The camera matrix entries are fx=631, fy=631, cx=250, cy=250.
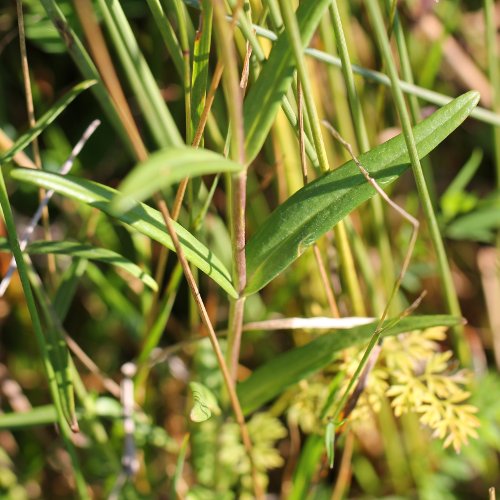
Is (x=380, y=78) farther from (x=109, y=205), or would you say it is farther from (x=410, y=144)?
(x=109, y=205)

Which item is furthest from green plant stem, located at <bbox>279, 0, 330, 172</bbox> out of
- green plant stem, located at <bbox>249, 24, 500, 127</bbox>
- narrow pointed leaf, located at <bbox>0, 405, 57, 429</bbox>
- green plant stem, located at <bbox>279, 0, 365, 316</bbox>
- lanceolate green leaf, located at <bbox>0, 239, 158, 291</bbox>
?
narrow pointed leaf, located at <bbox>0, 405, 57, 429</bbox>

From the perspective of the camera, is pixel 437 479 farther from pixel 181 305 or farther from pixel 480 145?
pixel 480 145

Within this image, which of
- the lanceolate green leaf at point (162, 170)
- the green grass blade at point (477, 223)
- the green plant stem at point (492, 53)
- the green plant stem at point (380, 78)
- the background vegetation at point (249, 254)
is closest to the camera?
the lanceolate green leaf at point (162, 170)

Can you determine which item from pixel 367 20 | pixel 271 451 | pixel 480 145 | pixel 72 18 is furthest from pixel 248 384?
pixel 480 145

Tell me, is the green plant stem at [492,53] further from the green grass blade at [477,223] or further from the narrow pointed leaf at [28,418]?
the narrow pointed leaf at [28,418]

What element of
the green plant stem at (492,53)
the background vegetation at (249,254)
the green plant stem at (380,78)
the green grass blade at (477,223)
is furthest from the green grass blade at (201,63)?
the green grass blade at (477,223)

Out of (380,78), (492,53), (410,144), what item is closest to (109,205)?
(410,144)
